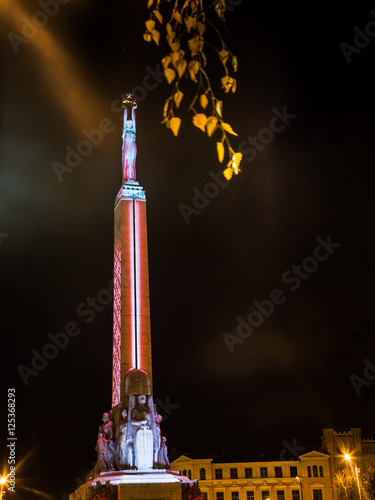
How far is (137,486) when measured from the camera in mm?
34438

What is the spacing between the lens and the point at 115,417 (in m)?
38.6

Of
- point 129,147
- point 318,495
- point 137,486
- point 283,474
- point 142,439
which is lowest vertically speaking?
point 137,486

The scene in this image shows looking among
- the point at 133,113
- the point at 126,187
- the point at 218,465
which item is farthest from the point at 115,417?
the point at 218,465

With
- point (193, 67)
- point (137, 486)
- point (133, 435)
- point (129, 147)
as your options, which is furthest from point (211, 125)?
point (129, 147)

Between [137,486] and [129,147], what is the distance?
24902 millimetres

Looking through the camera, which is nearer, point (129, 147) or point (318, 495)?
point (129, 147)

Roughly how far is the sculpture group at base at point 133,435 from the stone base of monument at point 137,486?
806 millimetres

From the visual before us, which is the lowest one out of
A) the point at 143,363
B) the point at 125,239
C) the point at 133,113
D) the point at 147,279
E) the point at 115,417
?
the point at 115,417

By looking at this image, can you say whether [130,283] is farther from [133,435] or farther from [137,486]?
[137,486]

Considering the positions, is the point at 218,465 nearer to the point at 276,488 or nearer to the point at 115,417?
the point at 276,488

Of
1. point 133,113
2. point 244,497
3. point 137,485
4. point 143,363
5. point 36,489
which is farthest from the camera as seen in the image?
point 244,497

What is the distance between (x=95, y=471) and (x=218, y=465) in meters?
35.1

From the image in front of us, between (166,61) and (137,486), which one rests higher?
(166,61)

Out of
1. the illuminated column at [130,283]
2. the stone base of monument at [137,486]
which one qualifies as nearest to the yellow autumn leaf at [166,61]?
the stone base of monument at [137,486]
